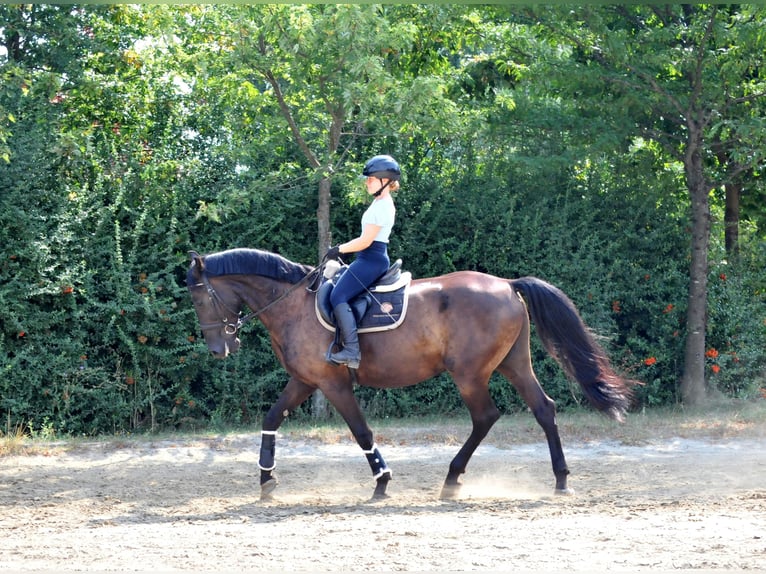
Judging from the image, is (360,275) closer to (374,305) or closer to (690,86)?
(374,305)

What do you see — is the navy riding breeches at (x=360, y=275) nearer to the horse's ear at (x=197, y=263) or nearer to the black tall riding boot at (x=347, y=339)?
the black tall riding boot at (x=347, y=339)

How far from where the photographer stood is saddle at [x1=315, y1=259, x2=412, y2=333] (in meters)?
8.11

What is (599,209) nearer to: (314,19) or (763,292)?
(763,292)

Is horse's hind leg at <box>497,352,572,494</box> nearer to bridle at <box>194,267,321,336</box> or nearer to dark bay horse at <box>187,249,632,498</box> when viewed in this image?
dark bay horse at <box>187,249,632,498</box>

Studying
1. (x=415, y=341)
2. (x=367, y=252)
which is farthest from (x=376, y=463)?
(x=367, y=252)

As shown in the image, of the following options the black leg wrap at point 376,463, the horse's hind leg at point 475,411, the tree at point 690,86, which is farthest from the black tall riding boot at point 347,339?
the tree at point 690,86

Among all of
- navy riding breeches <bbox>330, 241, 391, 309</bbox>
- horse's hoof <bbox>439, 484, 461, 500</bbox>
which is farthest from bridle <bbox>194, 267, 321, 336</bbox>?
horse's hoof <bbox>439, 484, 461, 500</bbox>

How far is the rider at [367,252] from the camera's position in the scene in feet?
25.7

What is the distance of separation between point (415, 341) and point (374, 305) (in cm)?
51

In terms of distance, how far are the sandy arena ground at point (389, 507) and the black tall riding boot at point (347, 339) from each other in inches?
49.5

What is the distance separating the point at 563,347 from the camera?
8.58 metres

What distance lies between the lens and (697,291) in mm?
13727

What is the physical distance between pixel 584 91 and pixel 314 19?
4741mm

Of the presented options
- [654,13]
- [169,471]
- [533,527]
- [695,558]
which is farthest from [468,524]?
[654,13]
